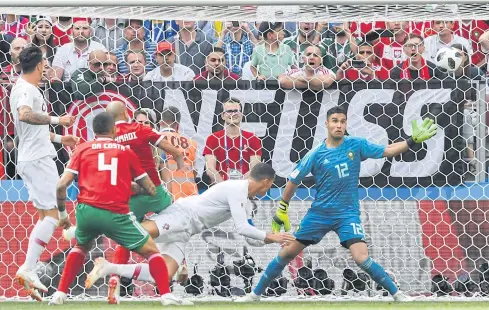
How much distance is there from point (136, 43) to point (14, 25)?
129 cm

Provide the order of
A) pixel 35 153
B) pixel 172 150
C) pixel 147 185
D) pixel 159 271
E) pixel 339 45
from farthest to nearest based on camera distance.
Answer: pixel 339 45 < pixel 35 153 < pixel 172 150 < pixel 147 185 < pixel 159 271

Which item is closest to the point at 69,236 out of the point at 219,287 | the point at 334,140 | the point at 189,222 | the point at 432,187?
the point at 189,222

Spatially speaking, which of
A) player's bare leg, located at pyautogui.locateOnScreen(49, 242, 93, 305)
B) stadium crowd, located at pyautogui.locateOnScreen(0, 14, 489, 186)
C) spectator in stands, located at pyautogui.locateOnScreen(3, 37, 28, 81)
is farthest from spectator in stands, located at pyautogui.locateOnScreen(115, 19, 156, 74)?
player's bare leg, located at pyautogui.locateOnScreen(49, 242, 93, 305)

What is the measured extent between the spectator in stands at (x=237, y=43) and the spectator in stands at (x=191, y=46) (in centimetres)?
18

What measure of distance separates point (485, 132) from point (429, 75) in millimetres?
760

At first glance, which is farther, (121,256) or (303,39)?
(303,39)

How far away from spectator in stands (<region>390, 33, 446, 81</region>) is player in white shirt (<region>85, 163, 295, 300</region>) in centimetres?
193

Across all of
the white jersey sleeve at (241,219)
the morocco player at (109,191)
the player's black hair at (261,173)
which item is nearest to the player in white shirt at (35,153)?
the morocco player at (109,191)

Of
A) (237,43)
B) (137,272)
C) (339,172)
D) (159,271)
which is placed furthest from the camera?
(237,43)

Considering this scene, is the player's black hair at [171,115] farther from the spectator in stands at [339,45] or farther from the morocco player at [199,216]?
the spectator in stands at [339,45]

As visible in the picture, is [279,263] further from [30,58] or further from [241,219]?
[30,58]

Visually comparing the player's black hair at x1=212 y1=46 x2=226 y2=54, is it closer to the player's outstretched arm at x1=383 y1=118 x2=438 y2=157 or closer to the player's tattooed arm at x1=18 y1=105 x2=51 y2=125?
the player's tattooed arm at x1=18 y1=105 x2=51 y2=125

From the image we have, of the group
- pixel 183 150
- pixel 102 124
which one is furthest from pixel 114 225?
pixel 183 150

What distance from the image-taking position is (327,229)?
34.1 feet
